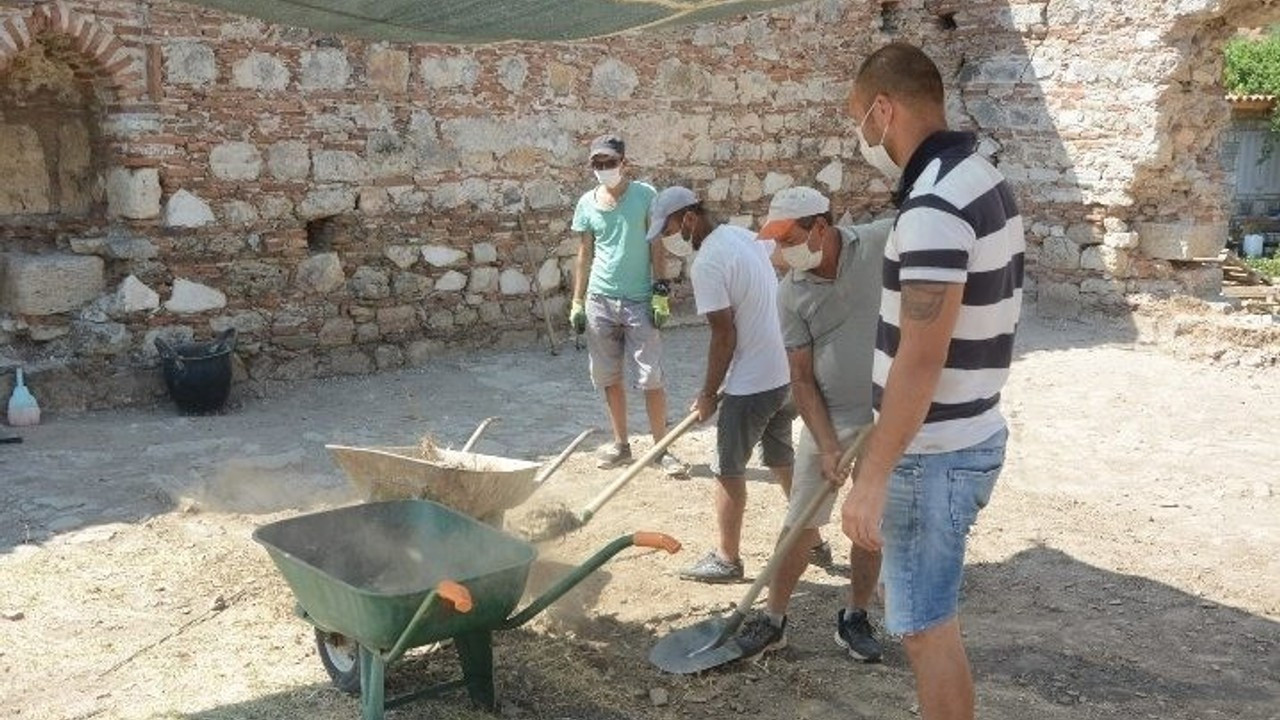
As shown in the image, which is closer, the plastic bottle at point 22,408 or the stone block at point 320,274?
the plastic bottle at point 22,408

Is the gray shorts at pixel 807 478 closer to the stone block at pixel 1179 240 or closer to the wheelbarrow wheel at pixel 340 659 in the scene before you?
the wheelbarrow wheel at pixel 340 659

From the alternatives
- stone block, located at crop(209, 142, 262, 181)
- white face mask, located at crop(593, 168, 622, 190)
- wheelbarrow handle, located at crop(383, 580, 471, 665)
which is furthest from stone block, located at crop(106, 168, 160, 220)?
wheelbarrow handle, located at crop(383, 580, 471, 665)

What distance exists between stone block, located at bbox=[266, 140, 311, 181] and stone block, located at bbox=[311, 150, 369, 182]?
66mm

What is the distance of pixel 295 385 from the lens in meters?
8.40

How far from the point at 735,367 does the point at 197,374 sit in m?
4.02

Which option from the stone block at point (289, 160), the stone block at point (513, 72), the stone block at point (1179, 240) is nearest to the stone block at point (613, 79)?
the stone block at point (513, 72)

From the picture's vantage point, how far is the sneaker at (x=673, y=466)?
6.59m

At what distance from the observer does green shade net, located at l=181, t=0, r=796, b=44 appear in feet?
12.3

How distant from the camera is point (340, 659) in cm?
412

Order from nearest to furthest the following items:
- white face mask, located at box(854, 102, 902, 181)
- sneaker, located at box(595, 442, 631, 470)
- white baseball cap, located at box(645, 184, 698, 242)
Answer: white face mask, located at box(854, 102, 902, 181) < white baseball cap, located at box(645, 184, 698, 242) < sneaker, located at box(595, 442, 631, 470)

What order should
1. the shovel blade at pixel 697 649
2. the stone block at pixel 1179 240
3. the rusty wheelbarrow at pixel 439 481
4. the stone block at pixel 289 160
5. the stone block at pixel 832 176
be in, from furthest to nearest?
the stone block at pixel 832 176 → the stone block at pixel 1179 240 → the stone block at pixel 289 160 → the rusty wheelbarrow at pixel 439 481 → the shovel blade at pixel 697 649

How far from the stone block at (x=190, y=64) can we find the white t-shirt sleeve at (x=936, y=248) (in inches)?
238

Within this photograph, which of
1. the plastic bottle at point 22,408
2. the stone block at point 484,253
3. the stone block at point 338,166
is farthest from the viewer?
the stone block at point 484,253

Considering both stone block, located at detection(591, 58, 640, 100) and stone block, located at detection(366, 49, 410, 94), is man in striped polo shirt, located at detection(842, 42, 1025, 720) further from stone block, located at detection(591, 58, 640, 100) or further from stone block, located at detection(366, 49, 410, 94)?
stone block, located at detection(591, 58, 640, 100)
